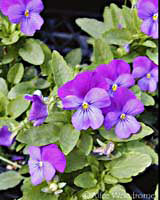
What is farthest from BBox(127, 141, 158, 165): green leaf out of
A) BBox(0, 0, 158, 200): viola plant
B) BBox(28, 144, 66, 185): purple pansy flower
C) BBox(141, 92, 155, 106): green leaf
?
BBox(28, 144, 66, 185): purple pansy flower

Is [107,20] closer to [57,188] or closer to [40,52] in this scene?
[40,52]

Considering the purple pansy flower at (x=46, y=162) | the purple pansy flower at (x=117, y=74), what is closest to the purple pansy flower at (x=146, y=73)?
the purple pansy flower at (x=117, y=74)

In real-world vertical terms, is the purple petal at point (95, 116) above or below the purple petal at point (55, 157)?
above

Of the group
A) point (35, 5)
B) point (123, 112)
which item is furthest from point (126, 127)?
point (35, 5)

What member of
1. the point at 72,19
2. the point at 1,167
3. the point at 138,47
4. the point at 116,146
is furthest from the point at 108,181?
the point at 72,19

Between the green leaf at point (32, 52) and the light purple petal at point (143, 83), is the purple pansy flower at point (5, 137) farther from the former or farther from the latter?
the light purple petal at point (143, 83)

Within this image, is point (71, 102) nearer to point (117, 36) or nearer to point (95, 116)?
point (95, 116)
